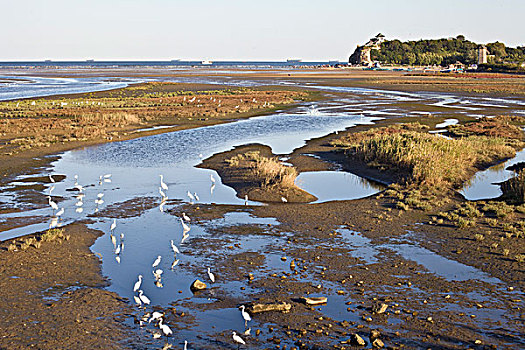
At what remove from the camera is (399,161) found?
931 inches

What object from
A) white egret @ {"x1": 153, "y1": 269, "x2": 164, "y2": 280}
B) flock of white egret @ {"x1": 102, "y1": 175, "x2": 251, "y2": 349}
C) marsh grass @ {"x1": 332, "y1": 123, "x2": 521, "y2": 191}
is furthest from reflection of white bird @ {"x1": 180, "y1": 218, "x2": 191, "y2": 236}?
marsh grass @ {"x1": 332, "y1": 123, "x2": 521, "y2": 191}

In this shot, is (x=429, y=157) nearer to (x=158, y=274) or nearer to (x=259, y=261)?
(x=259, y=261)

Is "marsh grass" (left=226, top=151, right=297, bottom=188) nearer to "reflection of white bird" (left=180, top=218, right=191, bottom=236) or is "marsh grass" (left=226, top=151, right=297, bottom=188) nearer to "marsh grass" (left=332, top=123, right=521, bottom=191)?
"marsh grass" (left=332, top=123, right=521, bottom=191)

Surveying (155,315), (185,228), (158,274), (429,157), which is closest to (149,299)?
(158,274)

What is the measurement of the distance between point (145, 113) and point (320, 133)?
1884 cm

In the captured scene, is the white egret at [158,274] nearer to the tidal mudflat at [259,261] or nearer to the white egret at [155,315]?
the tidal mudflat at [259,261]

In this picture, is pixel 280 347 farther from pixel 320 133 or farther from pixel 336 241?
pixel 320 133

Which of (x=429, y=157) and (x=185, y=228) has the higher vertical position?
(x=429, y=157)

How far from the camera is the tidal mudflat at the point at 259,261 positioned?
32.6 ft

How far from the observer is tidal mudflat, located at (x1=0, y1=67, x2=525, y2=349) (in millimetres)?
9945

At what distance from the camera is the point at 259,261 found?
13.5 meters

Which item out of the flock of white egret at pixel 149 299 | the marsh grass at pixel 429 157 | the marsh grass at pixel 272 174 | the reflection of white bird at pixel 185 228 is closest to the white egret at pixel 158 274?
the flock of white egret at pixel 149 299

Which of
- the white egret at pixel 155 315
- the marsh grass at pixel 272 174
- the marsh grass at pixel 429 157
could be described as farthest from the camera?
the marsh grass at pixel 429 157

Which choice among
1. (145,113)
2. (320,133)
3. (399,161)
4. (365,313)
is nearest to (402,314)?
(365,313)
